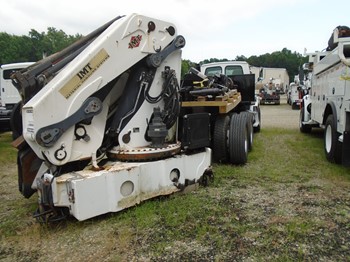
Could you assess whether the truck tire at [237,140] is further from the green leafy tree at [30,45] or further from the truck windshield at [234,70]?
the green leafy tree at [30,45]

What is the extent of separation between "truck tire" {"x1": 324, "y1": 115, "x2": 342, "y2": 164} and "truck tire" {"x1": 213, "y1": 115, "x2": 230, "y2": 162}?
1753mm

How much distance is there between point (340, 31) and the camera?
5320mm

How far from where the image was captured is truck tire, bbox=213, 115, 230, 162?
16.1ft

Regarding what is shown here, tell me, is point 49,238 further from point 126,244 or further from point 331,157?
point 331,157

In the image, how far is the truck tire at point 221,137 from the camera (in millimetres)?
4910

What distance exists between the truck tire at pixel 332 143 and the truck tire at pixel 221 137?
69.0 inches

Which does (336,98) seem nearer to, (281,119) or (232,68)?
(232,68)

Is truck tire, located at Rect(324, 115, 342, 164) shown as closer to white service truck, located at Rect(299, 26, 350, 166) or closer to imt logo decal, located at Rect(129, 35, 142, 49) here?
white service truck, located at Rect(299, 26, 350, 166)

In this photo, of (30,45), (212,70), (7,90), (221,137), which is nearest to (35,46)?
(30,45)

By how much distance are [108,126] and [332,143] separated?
372 cm

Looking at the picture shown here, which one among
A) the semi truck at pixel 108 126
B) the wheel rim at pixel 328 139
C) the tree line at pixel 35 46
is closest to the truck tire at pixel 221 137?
the semi truck at pixel 108 126

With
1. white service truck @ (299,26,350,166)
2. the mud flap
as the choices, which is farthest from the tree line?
the mud flap

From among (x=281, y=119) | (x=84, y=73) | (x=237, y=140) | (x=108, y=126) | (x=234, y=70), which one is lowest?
(x=281, y=119)

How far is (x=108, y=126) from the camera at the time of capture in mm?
3619
